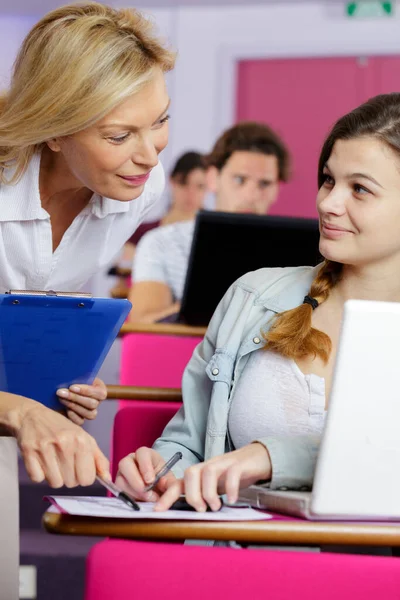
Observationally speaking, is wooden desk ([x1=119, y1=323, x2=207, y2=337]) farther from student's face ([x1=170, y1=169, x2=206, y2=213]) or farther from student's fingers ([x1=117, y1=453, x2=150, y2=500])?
student's face ([x1=170, y1=169, x2=206, y2=213])

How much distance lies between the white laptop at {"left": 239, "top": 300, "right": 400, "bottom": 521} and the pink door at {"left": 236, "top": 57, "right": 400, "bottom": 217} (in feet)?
17.9

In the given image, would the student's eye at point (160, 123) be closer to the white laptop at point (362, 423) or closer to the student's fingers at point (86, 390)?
the student's fingers at point (86, 390)

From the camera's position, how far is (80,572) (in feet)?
7.74

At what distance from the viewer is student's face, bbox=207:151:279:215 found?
3.36m

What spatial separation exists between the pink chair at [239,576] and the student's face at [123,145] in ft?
2.66

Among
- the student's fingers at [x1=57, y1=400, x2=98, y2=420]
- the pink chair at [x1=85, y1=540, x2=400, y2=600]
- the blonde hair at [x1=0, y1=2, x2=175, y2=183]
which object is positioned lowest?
the pink chair at [x1=85, y1=540, x2=400, y2=600]

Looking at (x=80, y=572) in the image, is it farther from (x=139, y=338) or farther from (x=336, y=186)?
(x=336, y=186)

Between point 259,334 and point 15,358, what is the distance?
40cm

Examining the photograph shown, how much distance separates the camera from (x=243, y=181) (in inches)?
132

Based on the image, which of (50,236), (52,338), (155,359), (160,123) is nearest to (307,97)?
(155,359)

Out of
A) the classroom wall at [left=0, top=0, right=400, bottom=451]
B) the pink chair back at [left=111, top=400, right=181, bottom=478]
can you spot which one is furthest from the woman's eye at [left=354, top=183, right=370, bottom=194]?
the classroom wall at [left=0, top=0, right=400, bottom=451]

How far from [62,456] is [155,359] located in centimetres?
97

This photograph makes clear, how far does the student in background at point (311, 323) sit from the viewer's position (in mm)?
1455

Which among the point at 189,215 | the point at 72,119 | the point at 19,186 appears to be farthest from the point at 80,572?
the point at 189,215
